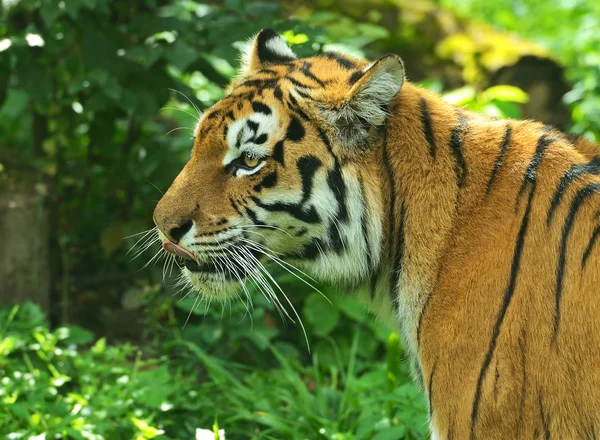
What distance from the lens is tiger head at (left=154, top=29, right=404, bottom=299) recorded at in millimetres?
3021

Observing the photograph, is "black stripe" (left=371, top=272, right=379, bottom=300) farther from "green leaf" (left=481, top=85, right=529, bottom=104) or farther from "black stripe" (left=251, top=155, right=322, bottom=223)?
"green leaf" (left=481, top=85, right=529, bottom=104)

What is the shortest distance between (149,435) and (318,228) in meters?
1.15

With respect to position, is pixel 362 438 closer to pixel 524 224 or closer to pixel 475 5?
pixel 524 224

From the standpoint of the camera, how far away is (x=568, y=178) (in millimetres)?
2863

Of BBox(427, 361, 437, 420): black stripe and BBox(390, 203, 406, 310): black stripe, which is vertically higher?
BBox(390, 203, 406, 310): black stripe

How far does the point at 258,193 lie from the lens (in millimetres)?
3057

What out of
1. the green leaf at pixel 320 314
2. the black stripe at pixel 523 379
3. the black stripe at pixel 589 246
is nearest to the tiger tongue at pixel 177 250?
the black stripe at pixel 523 379

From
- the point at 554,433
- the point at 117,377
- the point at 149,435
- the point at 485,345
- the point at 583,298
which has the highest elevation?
the point at 583,298

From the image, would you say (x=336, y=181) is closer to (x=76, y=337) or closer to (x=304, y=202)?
(x=304, y=202)

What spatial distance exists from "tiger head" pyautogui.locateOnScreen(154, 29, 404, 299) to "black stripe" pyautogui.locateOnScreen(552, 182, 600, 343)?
2.01 ft

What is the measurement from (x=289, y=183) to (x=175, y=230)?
433mm

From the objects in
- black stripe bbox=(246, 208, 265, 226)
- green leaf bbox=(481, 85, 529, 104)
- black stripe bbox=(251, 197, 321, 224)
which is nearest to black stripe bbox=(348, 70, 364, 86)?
black stripe bbox=(251, 197, 321, 224)

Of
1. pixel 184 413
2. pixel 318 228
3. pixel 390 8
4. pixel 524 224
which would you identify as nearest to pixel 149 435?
pixel 184 413

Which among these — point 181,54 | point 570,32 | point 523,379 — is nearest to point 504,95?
point 181,54
